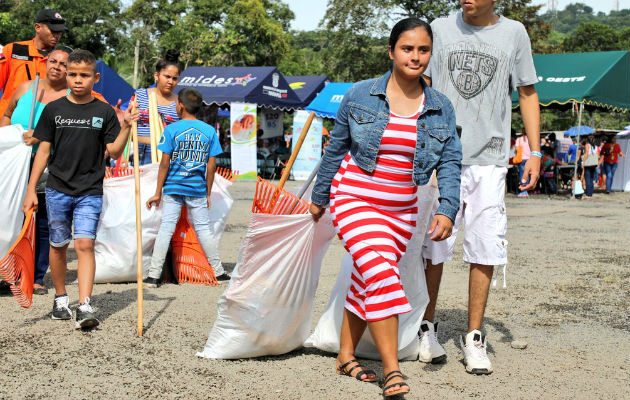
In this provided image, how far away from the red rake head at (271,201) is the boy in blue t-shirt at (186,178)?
7.76ft

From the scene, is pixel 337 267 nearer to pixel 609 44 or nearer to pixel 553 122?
pixel 553 122

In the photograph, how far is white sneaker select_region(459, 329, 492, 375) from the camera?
3.68 m

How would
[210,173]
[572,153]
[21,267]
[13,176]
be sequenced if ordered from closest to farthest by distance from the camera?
[21,267]
[13,176]
[210,173]
[572,153]

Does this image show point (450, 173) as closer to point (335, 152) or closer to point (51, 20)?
point (335, 152)

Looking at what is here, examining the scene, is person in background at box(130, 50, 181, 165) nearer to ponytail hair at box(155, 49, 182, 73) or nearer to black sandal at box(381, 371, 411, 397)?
ponytail hair at box(155, 49, 182, 73)

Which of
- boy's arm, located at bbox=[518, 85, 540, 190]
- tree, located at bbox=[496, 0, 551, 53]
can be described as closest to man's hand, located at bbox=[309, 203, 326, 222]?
boy's arm, located at bbox=[518, 85, 540, 190]

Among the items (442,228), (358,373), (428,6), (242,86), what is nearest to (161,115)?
(358,373)

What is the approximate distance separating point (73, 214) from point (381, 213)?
223 cm

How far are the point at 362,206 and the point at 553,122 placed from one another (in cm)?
4431

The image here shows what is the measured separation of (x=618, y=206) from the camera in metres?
16.0

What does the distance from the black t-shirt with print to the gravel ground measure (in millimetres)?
842

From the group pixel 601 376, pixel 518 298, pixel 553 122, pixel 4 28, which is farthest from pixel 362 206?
pixel 553 122

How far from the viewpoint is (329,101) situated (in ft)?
74.2

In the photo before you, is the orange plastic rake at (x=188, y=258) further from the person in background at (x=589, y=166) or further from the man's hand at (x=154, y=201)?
the person in background at (x=589, y=166)
